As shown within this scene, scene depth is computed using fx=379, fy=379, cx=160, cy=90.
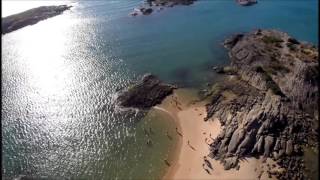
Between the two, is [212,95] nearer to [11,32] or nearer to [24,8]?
[11,32]

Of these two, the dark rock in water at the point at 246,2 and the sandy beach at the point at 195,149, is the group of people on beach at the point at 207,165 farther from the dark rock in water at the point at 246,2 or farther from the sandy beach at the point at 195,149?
the dark rock in water at the point at 246,2

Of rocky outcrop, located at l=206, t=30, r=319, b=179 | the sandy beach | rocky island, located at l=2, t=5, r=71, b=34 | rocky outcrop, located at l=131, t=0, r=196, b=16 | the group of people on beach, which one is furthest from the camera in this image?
rocky outcrop, located at l=131, t=0, r=196, b=16

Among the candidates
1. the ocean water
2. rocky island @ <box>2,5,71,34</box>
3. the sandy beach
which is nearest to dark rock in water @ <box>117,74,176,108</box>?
the sandy beach

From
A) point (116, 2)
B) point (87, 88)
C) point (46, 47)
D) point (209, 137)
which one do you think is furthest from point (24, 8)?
point (209, 137)

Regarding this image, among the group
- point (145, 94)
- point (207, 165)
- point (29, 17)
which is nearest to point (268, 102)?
point (207, 165)

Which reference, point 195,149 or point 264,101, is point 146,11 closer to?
point 264,101

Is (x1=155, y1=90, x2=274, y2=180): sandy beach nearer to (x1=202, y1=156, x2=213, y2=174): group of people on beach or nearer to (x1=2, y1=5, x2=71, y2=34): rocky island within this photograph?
(x1=202, y1=156, x2=213, y2=174): group of people on beach

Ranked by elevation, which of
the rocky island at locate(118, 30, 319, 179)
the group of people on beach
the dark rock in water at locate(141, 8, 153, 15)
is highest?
the dark rock in water at locate(141, 8, 153, 15)
